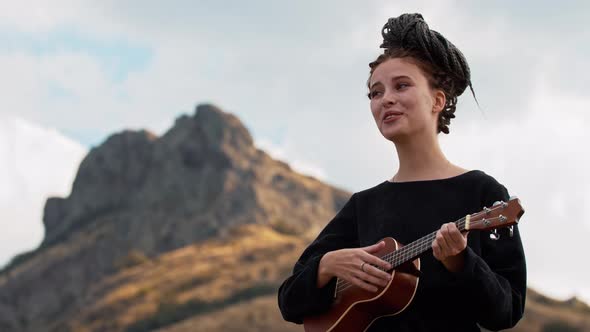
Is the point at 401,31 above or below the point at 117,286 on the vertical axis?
below

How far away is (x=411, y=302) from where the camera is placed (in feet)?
13.8

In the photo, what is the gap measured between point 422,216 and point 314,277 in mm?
613

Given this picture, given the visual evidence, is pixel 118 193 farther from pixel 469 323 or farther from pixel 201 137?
pixel 469 323

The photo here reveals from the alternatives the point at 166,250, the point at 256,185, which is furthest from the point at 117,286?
the point at 256,185

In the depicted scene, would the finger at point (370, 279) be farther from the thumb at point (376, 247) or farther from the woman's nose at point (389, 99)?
the woman's nose at point (389, 99)

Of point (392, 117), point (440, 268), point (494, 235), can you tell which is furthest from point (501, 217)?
point (392, 117)

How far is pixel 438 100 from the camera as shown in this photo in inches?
177

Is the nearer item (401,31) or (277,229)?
(401,31)

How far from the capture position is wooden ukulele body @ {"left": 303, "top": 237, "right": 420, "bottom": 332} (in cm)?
407

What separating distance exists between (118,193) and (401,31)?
123049 mm

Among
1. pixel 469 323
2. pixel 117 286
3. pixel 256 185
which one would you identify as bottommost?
pixel 469 323

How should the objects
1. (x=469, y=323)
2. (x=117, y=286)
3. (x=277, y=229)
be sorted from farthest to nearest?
(x=277, y=229) → (x=117, y=286) → (x=469, y=323)

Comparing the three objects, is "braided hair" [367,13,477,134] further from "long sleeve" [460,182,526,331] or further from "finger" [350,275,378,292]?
"finger" [350,275,378,292]

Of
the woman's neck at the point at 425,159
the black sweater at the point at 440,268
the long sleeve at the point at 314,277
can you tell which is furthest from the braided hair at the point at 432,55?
the long sleeve at the point at 314,277
